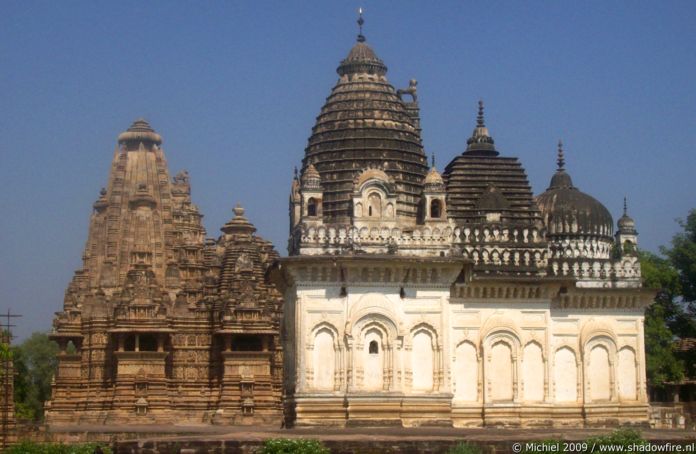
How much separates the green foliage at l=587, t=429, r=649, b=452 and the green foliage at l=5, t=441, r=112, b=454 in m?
10.8

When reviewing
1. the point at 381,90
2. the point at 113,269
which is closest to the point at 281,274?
the point at 381,90

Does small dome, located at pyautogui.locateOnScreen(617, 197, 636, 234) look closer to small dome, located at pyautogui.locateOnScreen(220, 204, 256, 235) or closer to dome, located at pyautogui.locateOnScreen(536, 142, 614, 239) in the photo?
dome, located at pyautogui.locateOnScreen(536, 142, 614, 239)

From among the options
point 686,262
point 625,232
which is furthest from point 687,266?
point 625,232

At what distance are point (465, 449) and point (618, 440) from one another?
3.30 meters

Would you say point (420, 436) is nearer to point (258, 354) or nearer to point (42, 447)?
point (42, 447)

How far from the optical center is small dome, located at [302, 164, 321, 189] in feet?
120

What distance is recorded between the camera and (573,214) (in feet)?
138

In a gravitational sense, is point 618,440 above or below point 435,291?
below

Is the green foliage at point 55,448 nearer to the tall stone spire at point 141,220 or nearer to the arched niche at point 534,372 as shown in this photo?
the arched niche at point 534,372

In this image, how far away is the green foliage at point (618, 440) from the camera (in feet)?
92.8

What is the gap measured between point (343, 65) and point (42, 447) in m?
14.6

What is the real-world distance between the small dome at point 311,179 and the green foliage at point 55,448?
9349 mm

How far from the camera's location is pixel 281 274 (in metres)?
37.0

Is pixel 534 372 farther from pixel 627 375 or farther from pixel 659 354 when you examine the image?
pixel 659 354
